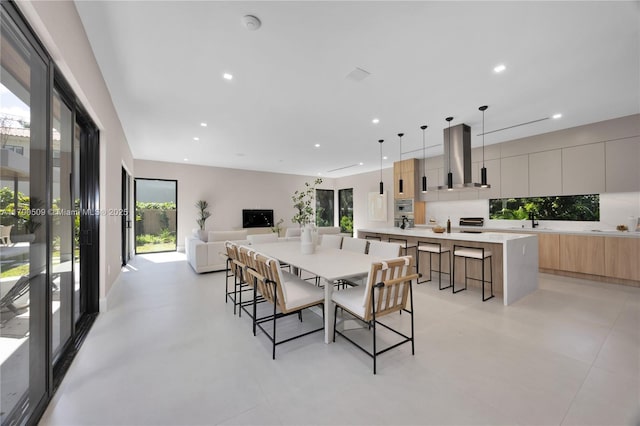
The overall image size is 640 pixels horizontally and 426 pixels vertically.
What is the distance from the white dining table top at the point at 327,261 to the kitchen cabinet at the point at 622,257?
443cm

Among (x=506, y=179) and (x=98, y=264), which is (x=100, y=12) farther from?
(x=506, y=179)

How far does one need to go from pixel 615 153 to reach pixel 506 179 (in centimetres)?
159

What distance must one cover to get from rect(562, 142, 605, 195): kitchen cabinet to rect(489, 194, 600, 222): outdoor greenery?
32 centimetres

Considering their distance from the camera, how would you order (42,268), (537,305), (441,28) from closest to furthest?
(42,268), (441,28), (537,305)

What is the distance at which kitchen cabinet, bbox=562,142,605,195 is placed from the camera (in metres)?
4.41

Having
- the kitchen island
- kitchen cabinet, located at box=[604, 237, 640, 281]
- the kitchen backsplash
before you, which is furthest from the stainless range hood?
kitchen cabinet, located at box=[604, 237, 640, 281]

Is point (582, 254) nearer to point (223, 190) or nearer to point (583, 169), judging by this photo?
point (583, 169)

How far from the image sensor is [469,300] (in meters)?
3.52

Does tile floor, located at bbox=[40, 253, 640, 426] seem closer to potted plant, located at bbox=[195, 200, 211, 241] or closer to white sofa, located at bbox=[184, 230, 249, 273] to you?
white sofa, located at bbox=[184, 230, 249, 273]

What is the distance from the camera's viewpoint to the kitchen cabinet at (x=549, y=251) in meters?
4.73

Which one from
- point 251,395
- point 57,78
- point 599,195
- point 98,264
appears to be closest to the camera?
point 251,395

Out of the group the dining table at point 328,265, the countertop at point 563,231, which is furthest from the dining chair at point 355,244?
the countertop at point 563,231

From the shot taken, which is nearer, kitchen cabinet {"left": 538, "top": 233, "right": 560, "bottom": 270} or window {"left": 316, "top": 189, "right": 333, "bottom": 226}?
kitchen cabinet {"left": 538, "top": 233, "right": 560, "bottom": 270}

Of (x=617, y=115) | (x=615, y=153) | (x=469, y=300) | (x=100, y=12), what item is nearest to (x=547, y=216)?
(x=615, y=153)
